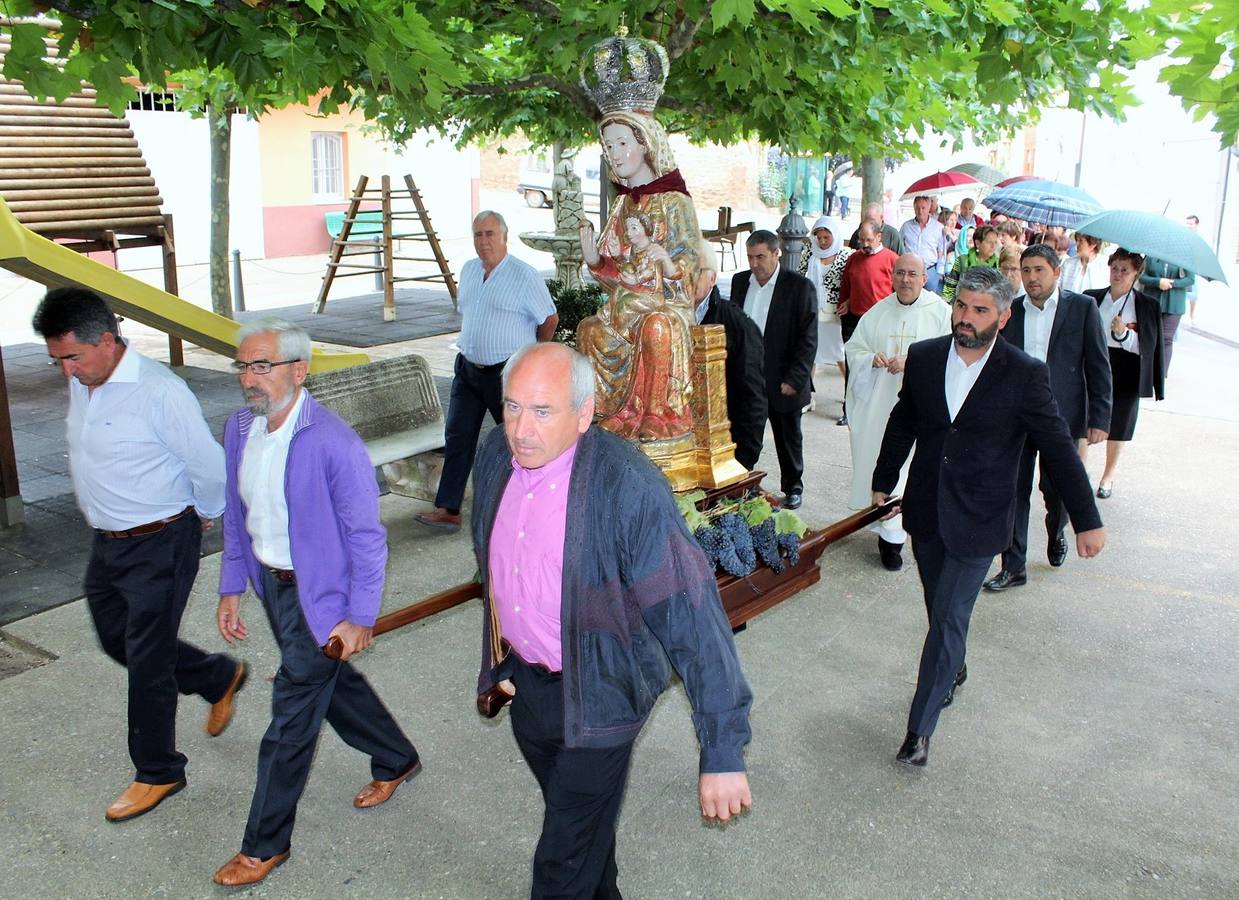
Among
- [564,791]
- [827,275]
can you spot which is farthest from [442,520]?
[827,275]

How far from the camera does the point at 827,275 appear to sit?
1170cm

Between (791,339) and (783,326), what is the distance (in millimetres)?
114

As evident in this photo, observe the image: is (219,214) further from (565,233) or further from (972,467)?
(972,467)

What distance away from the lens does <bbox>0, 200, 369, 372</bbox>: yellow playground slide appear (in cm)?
766

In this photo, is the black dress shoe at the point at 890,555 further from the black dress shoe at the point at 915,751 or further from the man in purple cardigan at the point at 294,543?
the man in purple cardigan at the point at 294,543

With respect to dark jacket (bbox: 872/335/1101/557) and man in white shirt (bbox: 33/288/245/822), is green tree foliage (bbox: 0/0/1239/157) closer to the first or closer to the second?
Result: dark jacket (bbox: 872/335/1101/557)

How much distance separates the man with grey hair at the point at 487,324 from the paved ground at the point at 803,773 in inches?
45.5

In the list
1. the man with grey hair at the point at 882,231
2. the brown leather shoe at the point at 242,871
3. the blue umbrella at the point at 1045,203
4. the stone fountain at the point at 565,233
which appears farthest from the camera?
the stone fountain at the point at 565,233

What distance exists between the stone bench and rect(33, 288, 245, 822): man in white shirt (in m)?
3.40

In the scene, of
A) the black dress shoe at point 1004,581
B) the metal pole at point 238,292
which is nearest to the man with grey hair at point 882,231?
the black dress shoe at point 1004,581

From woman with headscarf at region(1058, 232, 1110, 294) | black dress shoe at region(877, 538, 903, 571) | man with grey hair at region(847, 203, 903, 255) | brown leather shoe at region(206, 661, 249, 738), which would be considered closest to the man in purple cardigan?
brown leather shoe at region(206, 661, 249, 738)

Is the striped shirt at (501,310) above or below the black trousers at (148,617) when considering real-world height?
above

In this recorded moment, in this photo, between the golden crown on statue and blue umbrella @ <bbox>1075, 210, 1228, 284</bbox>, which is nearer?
the golden crown on statue

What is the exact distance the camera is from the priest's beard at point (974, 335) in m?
4.54
